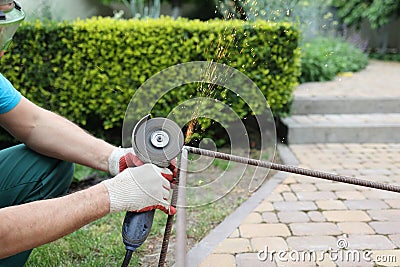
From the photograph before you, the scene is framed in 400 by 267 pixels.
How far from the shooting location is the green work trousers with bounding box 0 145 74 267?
6.69 feet

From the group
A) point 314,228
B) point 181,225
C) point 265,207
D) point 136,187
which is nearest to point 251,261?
point 314,228

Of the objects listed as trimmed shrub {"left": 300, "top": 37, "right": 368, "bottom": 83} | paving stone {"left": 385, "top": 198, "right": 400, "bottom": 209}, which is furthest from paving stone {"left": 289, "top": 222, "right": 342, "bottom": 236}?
trimmed shrub {"left": 300, "top": 37, "right": 368, "bottom": 83}

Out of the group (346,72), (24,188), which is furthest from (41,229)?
(346,72)

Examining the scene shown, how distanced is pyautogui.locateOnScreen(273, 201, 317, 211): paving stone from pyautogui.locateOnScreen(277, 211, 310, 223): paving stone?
7cm

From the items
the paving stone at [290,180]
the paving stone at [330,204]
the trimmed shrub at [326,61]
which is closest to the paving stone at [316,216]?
the paving stone at [330,204]

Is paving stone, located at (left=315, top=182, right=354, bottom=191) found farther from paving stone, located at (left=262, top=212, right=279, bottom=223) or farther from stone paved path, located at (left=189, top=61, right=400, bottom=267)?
paving stone, located at (left=262, top=212, right=279, bottom=223)

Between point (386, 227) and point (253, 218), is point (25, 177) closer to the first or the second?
point (253, 218)

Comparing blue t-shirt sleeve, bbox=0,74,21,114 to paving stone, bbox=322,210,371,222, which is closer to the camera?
blue t-shirt sleeve, bbox=0,74,21,114

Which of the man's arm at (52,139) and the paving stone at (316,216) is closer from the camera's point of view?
the man's arm at (52,139)

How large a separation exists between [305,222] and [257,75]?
1.85 meters

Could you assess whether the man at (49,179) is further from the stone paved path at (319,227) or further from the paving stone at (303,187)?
the paving stone at (303,187)

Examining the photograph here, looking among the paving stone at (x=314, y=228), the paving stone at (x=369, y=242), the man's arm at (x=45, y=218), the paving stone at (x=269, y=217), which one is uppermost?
the paving stone at (x=269, y=217)

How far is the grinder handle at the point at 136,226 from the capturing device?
1.66 meters

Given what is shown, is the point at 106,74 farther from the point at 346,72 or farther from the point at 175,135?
the point at 346,72
